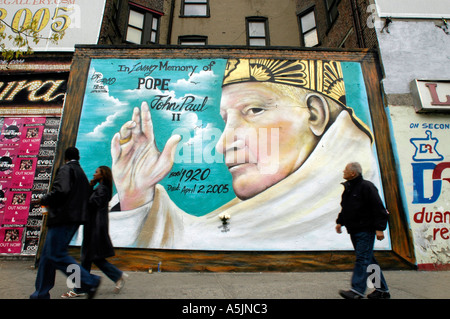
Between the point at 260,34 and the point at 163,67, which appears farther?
the point at 260,34

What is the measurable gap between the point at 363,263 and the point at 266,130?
156 inches

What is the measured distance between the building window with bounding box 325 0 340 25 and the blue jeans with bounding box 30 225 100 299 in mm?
11094

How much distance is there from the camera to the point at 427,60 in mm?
7258

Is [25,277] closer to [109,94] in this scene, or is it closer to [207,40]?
[109,94]

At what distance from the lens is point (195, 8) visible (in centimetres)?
1310

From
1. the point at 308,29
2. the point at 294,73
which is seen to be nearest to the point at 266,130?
the point at 294,73

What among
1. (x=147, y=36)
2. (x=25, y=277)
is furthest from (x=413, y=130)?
(x=147, y=36)

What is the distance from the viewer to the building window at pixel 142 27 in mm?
11484

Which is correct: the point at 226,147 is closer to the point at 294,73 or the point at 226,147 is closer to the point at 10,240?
the point at 294,73

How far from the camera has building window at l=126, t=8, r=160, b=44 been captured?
11.5 m

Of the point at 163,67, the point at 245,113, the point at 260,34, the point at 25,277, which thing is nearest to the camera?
the point at 25,277

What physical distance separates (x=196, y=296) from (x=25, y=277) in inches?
138

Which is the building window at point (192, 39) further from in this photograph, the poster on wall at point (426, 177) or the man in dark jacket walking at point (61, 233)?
the man in dark jacket walking at point (61, 233)

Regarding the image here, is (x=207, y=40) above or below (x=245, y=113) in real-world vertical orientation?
above
